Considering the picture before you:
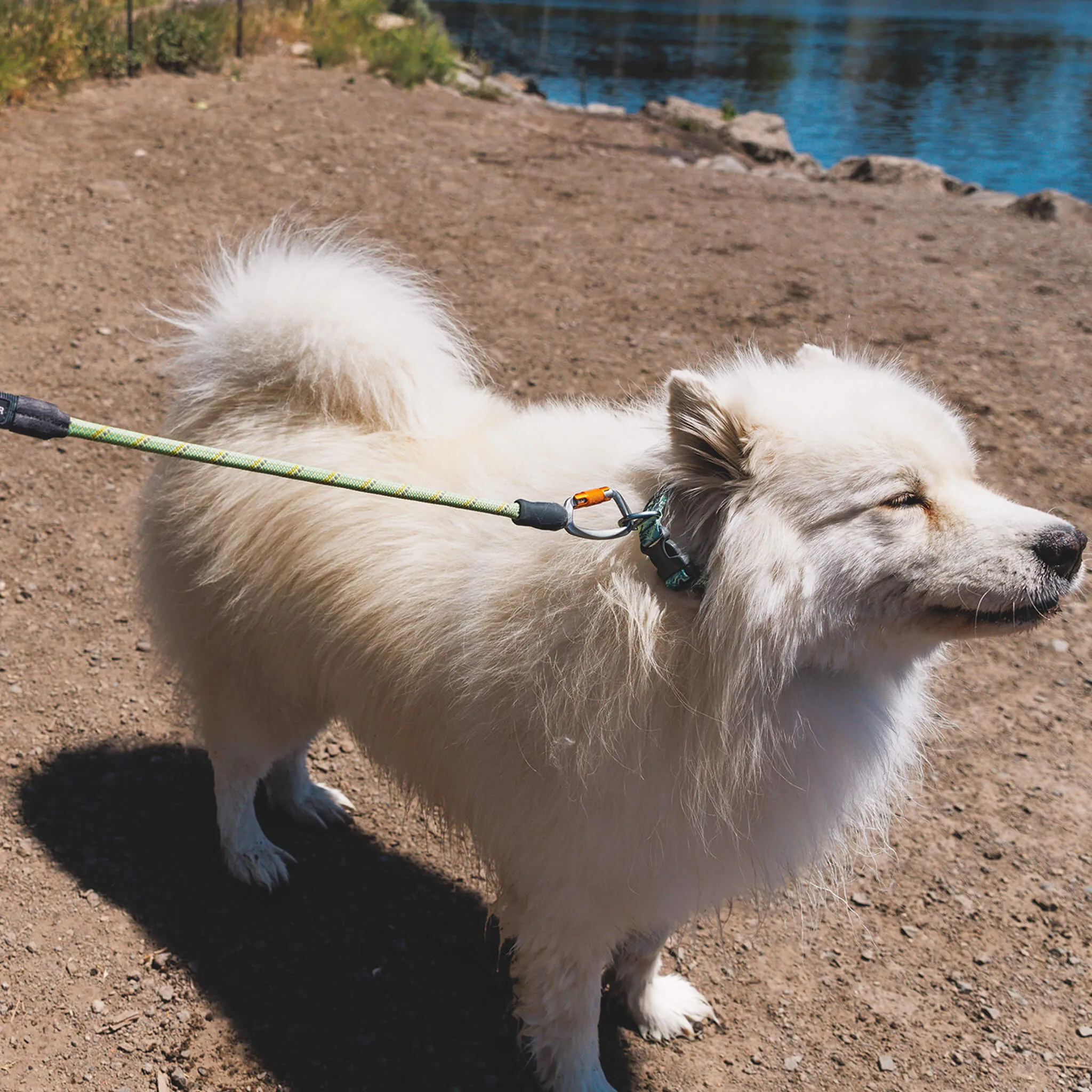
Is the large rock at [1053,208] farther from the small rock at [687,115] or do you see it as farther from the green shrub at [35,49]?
the green shrub at [35,49]

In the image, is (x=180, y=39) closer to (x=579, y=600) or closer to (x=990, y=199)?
(x=990, y=199)

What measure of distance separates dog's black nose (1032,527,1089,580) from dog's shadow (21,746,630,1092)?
1806 mm

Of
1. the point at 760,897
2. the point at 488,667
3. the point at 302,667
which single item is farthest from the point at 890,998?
the point at 302,667

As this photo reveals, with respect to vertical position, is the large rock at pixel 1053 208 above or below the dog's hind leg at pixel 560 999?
above

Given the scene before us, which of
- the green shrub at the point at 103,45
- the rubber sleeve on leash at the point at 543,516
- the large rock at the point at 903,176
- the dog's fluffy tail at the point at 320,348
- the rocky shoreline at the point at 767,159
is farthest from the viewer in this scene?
the large rock at the point at 903,176

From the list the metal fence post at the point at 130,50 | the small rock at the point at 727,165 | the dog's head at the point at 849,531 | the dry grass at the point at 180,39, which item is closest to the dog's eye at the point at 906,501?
the dog's head at the point at 849,531

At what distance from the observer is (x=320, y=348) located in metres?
2.50

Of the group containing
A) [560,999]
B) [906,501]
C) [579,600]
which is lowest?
[560,999]

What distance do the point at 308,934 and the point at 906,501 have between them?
2.18 meters

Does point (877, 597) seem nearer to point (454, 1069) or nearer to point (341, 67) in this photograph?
point (454, 1069)

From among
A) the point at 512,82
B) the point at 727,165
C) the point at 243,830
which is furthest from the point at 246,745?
the point at 512,82

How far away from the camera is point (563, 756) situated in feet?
6.77

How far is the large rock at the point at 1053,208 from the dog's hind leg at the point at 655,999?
29.5 ft

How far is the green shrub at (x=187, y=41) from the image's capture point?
9055mm
